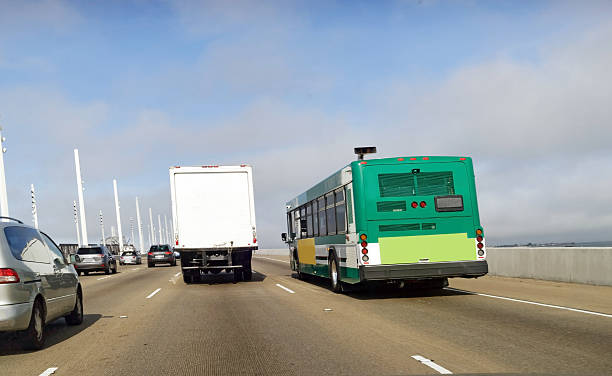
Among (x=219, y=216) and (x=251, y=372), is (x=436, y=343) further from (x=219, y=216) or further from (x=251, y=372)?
(x=219, y=216)

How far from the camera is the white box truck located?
21.2 metres

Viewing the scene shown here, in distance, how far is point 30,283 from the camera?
28.7 feet

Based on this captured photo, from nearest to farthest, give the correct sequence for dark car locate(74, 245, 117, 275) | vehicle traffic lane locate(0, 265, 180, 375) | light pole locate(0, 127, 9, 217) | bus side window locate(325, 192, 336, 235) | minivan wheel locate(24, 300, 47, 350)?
vehicle traffic lane locate(0, 265, 180, 375) < minivan wheel locate(24, 300, 47, 350) < bus side window locate(325, 192, 336, 235) < dark car locate(74, 245, 117, 275) < light pole locate(0, 127, 9, 217)

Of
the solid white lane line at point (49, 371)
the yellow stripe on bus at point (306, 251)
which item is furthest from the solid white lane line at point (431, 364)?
the yellow stripe on bus at point (306, 251)

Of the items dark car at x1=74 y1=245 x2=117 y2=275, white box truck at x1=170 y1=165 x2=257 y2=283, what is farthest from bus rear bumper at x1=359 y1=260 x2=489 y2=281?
dark car at x1=74 y1=245 x2=117 y2=275

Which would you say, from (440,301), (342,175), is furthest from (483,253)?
(342,175)

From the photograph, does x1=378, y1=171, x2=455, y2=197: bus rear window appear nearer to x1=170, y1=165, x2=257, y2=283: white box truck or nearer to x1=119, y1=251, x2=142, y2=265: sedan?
x1=170, y1=165, x2=257, y2=283: white box truck

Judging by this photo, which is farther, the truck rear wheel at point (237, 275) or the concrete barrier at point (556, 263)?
the truck rear wheel at point (237, 275)

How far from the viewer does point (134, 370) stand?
24.3 feet

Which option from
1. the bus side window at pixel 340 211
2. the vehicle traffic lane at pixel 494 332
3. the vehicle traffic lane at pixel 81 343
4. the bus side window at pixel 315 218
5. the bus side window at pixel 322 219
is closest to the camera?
the vehicle traffic lane at pixel 494 332

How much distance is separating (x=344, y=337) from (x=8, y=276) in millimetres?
4700

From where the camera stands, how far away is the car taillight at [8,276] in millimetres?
8203

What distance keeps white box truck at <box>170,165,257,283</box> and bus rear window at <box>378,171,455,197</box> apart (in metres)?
8.16

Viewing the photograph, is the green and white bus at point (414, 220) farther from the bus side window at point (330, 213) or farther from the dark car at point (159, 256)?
the dark car at point (159, 256)
